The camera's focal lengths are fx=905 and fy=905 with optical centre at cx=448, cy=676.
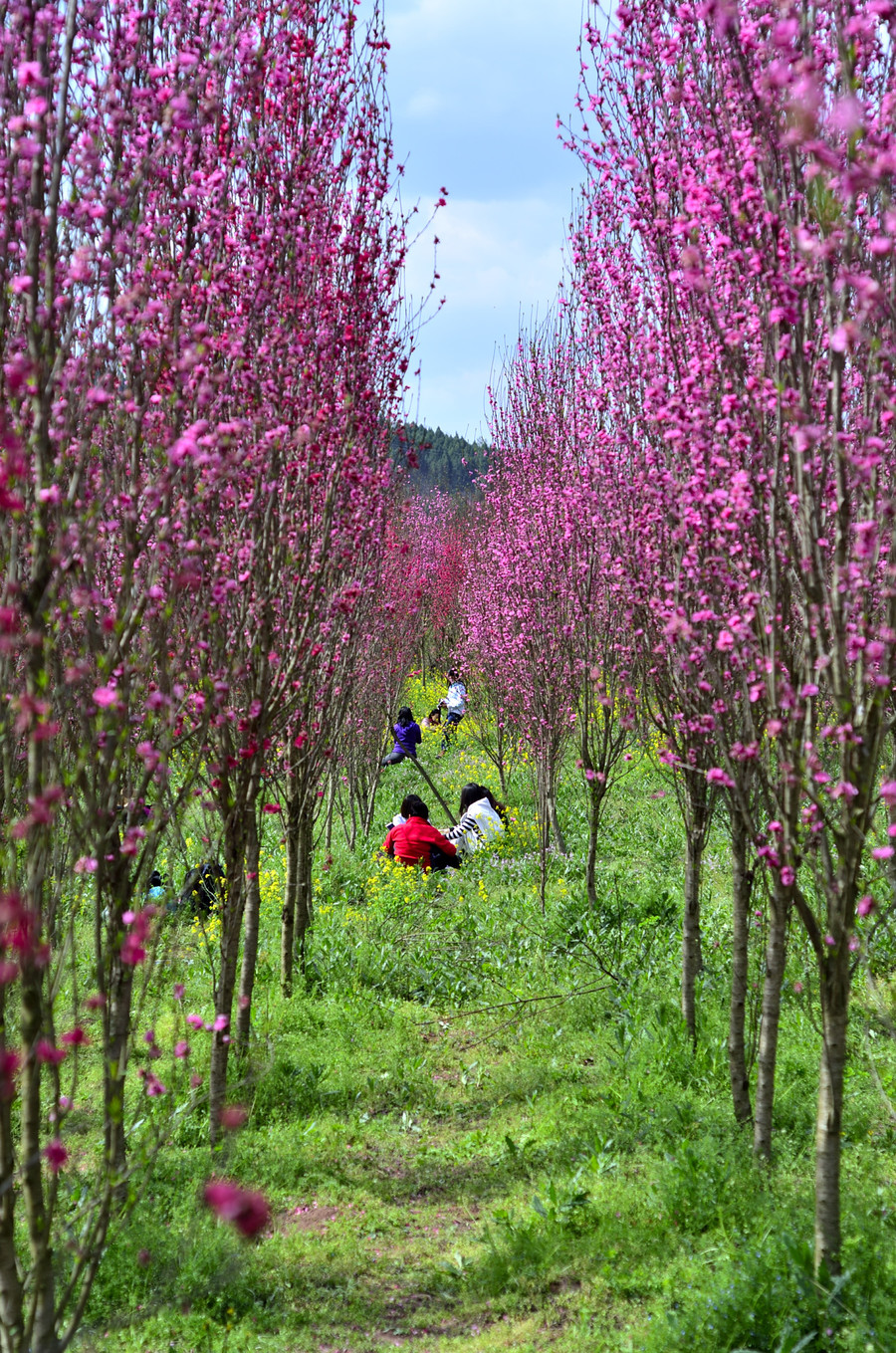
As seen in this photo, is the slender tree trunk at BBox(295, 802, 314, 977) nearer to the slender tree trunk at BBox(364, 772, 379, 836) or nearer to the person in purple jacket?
the slender tree trunk at BBox(364, 772, 379, 836)

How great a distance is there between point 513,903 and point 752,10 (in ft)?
25.6

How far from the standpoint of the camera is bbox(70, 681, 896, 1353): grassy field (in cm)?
368

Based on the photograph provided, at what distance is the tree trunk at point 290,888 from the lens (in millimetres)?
7223

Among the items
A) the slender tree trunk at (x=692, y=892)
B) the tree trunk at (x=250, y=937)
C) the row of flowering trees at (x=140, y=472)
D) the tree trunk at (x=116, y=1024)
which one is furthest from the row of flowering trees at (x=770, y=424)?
the tree trunk at (x=250, y=937)

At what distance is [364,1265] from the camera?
4.36 m

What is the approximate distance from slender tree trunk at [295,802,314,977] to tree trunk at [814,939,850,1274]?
465cm

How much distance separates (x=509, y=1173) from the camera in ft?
16.5

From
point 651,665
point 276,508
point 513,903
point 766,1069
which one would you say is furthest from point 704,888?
point 276,508

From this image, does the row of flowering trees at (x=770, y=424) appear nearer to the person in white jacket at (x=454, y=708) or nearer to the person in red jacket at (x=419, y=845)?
the person in red jacket at (x=419, y=845)

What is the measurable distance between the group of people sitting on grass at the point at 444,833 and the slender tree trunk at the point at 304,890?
6.78 feet

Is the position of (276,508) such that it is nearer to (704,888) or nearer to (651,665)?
(651,665)

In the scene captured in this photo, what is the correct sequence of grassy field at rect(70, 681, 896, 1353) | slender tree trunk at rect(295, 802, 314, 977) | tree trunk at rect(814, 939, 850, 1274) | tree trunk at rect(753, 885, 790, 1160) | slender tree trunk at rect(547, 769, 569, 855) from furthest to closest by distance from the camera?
slender tree trunk at rect(547, 769, 569, 855), slender tree trunk at rect(295, 802, 314, 977), tree trunk at rect(753, 885, 790, 1160), grassy field at rect(70, 681, 896, 1353), tree trunk at rect(814, 939, 850, 1274)

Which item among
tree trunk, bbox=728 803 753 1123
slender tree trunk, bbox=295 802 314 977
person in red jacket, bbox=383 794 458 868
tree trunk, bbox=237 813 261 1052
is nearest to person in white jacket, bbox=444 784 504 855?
person in red jacket, bbox=383 794 458 868

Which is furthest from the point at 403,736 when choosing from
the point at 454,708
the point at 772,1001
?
the point at 772,1001
